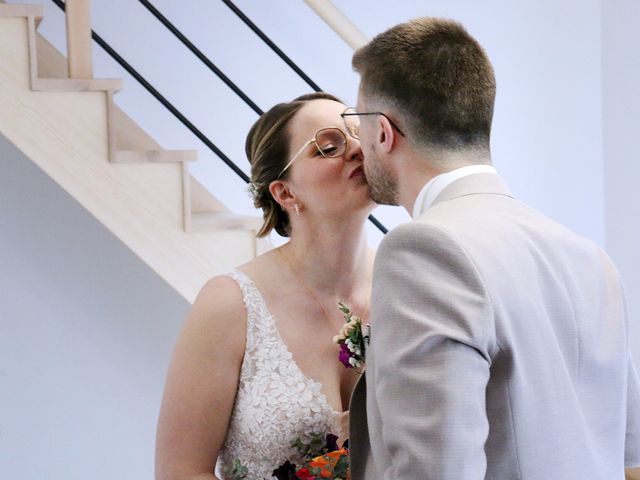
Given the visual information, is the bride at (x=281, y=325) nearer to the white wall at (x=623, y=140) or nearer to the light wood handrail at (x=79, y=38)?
the light wood handrail at (x=79, y=38)

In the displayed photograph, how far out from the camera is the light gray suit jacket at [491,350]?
4.04 ft

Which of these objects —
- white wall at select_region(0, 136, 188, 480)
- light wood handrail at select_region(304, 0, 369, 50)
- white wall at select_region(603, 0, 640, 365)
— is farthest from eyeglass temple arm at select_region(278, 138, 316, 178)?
white wall at select_region(603, 0, 640, 365)

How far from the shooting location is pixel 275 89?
15.6 ft

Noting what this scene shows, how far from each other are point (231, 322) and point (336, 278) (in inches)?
12.2

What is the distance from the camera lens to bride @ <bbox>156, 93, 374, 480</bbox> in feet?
6.51

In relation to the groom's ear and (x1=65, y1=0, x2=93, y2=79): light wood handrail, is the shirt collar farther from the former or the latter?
(x1=65, y1=0, x2=93, y2=79): light wood handrail

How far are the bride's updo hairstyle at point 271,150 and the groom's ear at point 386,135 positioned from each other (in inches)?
24.0

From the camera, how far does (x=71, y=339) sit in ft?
14.3

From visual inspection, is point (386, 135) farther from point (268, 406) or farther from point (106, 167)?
point (106, 167)

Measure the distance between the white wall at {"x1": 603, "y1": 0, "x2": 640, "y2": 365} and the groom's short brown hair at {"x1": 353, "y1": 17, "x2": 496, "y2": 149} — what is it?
3830mm

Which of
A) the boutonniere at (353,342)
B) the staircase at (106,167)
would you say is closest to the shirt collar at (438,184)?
the boutonniere at (353,342)

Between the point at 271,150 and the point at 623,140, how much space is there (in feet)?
11.7

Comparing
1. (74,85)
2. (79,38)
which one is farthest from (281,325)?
(79,38)

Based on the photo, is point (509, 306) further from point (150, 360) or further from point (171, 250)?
point (150, 360)
